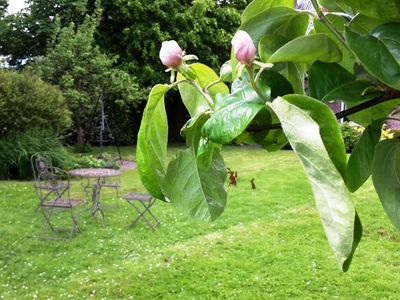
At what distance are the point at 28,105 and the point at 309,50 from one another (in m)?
8.84

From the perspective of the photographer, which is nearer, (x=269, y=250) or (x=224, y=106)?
(x=224, y=106)

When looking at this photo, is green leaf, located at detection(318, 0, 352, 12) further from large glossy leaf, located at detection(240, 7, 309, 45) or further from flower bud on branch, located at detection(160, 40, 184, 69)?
flower bud on branch, located at detection(160, 40, 184, 69)

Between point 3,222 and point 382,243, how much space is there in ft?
13.9

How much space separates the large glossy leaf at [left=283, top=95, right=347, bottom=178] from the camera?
0.33 metres

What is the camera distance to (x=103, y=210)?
6.14 meters

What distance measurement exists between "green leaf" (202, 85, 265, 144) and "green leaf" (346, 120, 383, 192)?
0.41 feet

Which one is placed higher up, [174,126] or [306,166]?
[306,166]

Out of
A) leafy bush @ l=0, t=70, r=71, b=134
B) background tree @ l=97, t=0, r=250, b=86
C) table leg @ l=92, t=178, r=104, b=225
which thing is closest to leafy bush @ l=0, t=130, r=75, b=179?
leafy bush @ l=0, t=70, r=71, b=134

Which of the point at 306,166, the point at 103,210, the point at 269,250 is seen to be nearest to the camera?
the point at 306,166

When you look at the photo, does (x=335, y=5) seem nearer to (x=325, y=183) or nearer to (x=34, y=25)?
(x=325, y=183)

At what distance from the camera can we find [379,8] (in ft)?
1.28

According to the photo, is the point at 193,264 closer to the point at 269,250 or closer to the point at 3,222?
the point at 269,250

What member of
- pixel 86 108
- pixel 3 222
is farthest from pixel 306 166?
pixel 86 108

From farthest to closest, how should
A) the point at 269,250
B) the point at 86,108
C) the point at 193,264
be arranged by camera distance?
the point at 86,108 → the point at 269,250 → the point at 193,264
